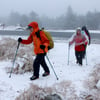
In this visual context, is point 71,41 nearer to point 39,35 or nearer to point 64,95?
point 39,35

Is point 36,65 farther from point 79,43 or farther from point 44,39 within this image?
point 79,43

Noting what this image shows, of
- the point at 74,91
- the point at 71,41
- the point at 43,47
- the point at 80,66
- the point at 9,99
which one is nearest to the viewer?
the point at 9,99

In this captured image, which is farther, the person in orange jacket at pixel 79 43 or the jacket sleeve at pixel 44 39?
the person in orange jacket at pixel 79 43

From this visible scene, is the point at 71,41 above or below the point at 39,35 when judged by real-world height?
below

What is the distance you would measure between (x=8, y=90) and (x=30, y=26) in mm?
2159

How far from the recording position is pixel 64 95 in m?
5.79


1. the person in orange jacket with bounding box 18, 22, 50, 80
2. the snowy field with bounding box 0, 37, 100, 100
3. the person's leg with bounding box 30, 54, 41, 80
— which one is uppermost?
the person in orange jacket with bounding box 18, 22, 50, 80

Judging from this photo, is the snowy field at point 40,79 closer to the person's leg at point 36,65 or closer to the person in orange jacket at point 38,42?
the person's leg at point 36,65

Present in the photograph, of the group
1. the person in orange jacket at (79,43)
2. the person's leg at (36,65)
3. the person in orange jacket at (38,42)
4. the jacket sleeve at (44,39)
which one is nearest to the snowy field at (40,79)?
the person's leg at (36,65)

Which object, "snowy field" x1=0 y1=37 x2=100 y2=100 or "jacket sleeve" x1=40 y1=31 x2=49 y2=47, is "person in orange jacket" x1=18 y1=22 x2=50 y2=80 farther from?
"snowy field" x1=0 y1=37 x2=100 y2=100

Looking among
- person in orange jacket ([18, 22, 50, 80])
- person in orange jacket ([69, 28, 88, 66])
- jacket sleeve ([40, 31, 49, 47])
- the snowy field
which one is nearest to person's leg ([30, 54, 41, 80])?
person in orange jacket ([18, 22, 50, 80])

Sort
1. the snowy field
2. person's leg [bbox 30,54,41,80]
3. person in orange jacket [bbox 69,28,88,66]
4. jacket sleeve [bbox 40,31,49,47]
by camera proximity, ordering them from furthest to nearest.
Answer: person in orange jacket [bbox 69,28,88,66]
person's leg [bbox 30,54,41,80]
jacket sleeve [bbox 40,31,49,47]
the snowy field

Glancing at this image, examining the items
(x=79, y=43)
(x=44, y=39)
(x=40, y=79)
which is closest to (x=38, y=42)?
(x=44, y=39)

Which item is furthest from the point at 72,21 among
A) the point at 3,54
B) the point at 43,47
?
the point at 43,47
